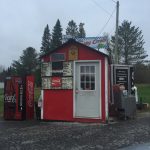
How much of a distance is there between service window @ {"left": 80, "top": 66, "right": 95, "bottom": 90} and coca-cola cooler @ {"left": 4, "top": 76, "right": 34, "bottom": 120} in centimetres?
256

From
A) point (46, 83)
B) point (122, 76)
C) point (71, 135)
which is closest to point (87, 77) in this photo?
point (46, 83)

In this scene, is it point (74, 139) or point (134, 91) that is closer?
point (74, 139)

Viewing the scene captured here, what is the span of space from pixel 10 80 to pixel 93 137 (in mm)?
6160

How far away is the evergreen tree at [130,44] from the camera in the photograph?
8403 centimetres

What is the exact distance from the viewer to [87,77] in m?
16.2

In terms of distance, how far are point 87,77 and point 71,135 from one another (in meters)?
3.92

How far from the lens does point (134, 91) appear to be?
72.4 feet

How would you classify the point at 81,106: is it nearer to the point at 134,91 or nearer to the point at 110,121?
the point at 110,121

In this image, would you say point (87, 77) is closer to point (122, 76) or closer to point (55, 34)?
point (122, 76)

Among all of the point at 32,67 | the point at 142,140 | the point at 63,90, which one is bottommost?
the point at 142,140

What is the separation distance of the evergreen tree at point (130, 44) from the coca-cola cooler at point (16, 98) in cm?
6627

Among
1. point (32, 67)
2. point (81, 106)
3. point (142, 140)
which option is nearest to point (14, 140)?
point (142, 140)

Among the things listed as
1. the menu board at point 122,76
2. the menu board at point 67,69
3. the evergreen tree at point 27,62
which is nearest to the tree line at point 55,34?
the evergreen tree at point 27,62

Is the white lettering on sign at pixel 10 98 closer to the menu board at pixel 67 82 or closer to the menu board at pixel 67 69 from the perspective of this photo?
the menu board at pixel 67 82
